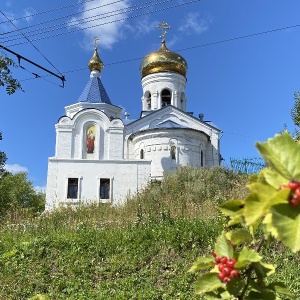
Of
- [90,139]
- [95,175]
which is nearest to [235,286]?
[95,175]

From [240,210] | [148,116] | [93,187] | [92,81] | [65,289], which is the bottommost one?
[65,289]

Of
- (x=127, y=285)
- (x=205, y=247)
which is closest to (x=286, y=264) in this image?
(x=205, y=247)

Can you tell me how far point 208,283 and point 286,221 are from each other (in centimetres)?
42

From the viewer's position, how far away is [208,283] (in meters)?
1.26

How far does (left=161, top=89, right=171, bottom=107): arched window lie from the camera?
28531 millimetres

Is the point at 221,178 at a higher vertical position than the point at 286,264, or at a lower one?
higher

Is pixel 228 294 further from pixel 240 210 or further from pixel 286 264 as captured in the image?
pixel 286 264

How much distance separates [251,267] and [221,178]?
19.1 metres

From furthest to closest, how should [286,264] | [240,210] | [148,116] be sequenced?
[148,116] → [286,264] → [240,210]

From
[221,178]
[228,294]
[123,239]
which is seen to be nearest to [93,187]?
[221,178]

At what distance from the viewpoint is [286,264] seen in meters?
5.94

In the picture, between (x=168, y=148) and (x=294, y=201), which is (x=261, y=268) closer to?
(x=294, y=201)

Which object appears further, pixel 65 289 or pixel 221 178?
pixel 221 178

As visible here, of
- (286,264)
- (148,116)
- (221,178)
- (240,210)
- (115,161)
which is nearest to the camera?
(240,210)
